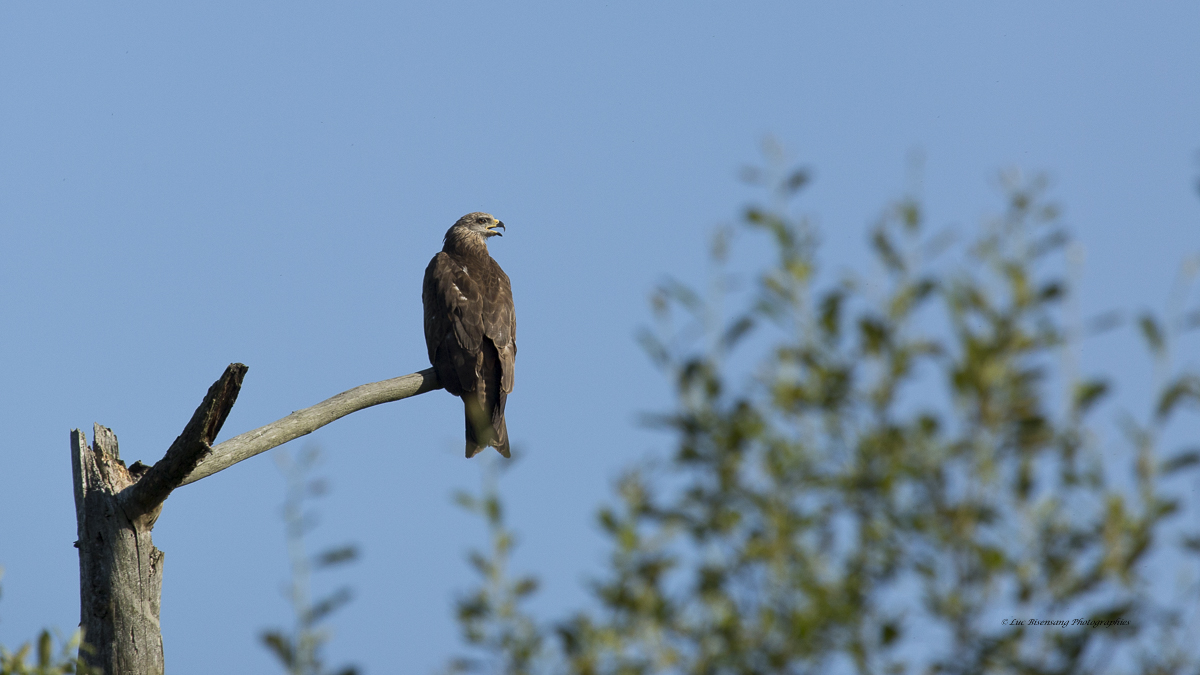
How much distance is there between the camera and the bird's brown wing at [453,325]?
358 inches

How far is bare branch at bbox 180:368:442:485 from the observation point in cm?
647

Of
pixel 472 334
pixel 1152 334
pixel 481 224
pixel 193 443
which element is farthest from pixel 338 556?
pixel 481 224

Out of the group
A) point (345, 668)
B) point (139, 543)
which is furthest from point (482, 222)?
point (345, 668)

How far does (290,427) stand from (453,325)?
2.80m

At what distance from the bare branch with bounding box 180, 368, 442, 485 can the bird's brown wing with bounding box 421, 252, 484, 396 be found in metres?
1.50

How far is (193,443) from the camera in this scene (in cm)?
606

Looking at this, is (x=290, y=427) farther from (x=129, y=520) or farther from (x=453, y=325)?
(x=453, y=325)

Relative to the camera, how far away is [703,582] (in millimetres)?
2025

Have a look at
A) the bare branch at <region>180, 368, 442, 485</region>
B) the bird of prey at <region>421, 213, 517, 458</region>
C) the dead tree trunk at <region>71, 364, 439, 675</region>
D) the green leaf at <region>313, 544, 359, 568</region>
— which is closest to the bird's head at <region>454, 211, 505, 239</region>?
the bird of prey at <region>421, 213, 517, 458</region>

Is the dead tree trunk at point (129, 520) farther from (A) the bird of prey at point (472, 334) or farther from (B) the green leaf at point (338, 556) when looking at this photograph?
(B) the green leaf at point (338, 556)

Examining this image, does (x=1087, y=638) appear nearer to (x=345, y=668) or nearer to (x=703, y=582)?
(x=703, y=582)

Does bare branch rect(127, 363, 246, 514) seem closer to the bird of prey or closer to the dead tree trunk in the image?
the dead tree trunk

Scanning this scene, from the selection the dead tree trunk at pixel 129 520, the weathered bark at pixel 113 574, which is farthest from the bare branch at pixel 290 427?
the weathered bark at pixel 113 574

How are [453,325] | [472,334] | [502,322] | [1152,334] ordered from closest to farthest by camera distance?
[1152,334] < [472,334] < [453,325] < [502,322]
